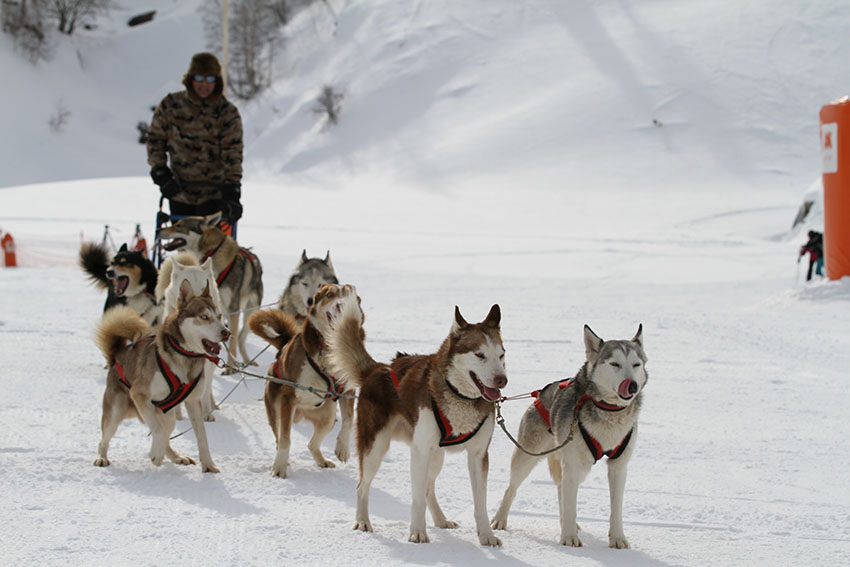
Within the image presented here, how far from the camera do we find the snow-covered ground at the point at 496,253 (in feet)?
12.9

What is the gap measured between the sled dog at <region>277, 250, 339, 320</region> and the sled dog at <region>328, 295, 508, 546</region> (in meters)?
2.34

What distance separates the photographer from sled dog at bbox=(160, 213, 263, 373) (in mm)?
6867

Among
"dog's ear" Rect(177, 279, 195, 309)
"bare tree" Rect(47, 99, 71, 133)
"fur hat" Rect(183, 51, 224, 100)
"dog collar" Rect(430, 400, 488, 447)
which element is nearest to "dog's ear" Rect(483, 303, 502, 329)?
"dog collar" Rect(430, 400, 488, 447)

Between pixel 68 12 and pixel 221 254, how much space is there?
46.6 metres

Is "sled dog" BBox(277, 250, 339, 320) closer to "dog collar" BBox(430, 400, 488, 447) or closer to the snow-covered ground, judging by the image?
the snow-covered ground

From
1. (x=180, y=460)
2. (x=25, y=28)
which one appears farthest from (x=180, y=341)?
(x=25, y=28)

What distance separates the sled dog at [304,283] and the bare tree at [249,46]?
3853 cm

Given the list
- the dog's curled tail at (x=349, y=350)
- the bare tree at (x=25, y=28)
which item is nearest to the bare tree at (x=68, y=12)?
the bare tree at (x=25, y=28)

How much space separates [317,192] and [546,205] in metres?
6.80

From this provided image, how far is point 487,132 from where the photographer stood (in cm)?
3381

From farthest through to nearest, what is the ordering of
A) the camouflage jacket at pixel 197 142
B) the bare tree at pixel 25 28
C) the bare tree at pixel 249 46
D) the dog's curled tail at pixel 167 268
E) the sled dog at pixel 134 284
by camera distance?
the bare tree at pixel 25 28 < the bare tree at pixel 249 46 < the camouflage jacket at pixel 197 142 < the sled dog at pixel 134 284 < the dog's curled tail at pixel 167 268

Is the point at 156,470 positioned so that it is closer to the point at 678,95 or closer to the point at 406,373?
the point at 406,373

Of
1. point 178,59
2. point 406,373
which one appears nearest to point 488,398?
point 406,373

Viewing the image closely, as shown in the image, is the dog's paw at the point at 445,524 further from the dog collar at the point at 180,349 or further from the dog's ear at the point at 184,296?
the dog's ear at the point at 184,296
